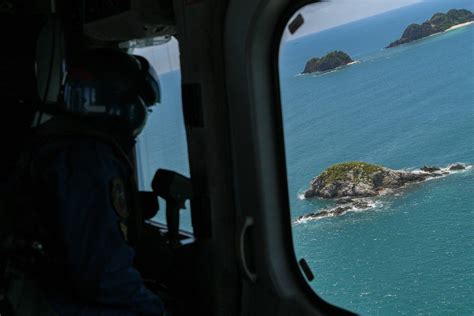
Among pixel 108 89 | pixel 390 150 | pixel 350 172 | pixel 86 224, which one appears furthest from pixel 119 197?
pixel 390 150

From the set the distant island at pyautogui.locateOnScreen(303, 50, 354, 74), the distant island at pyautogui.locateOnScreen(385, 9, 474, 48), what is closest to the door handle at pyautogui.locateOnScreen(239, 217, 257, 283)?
the distant island at pyautogui.locateOnScreen(303, 50, 354, 74)

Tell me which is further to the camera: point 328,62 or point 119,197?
point 328,62

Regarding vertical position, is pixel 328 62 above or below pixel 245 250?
above

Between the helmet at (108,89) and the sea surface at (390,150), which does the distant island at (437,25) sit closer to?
the sea surface at (390,150)

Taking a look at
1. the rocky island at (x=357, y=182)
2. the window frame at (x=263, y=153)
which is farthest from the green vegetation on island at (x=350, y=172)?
the window frame at (x=263, y=153)

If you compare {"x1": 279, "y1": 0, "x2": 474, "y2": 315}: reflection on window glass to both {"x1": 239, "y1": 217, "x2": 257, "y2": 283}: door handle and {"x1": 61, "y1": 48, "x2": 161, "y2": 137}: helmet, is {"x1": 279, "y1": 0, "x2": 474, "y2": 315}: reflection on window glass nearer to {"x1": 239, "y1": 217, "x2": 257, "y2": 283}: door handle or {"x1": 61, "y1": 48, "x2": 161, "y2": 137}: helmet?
{"x1": 239, "y1": 217, "x2": 257, "y2": 283}: door handle

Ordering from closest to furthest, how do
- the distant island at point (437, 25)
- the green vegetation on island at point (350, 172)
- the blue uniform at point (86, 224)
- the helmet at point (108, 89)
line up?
the distant island at point (437, 25), the blue uniform at point (86, 224), the green vegetation on island at point (350, 172), the helmet at point (108, 89)

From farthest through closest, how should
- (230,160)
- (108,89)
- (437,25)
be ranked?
(230,160) → (108,89) → (437,25)

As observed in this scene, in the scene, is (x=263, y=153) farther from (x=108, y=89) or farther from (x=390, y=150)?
(x=108, y=89)
